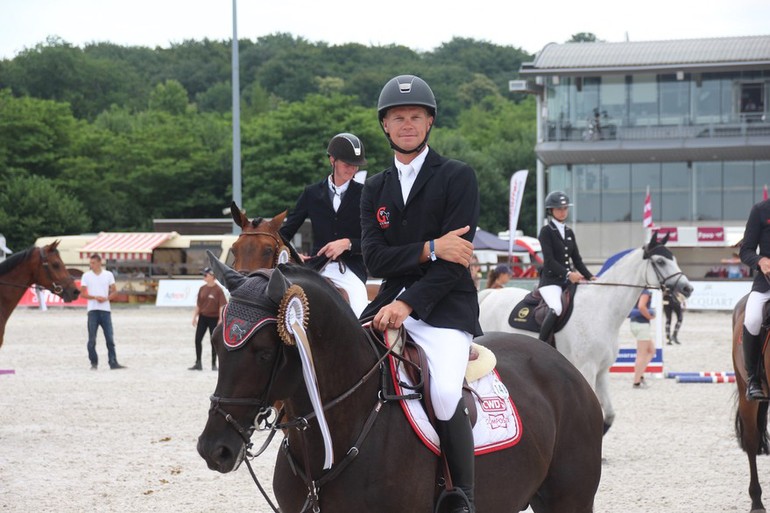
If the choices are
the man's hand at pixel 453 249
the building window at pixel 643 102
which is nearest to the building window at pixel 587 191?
the building window at pixel 643 102

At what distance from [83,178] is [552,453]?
225ft

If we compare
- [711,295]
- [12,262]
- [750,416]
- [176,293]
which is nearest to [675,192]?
[711,295]

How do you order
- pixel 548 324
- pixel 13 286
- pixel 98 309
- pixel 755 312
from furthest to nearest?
pixel 98 309 < pixel 13 286 < pixel 548 324 < pixel 755 312

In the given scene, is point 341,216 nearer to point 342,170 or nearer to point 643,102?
point 342,170

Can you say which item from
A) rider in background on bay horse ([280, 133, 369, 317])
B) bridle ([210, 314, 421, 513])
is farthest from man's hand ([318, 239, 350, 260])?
bridle ([210, 314, 421, 513])

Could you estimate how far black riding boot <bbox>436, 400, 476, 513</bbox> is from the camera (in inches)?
175

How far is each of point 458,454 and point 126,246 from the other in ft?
152

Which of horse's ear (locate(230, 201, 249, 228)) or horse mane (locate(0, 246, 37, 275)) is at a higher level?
horse's ear (locate(230, 201, 249, 228))

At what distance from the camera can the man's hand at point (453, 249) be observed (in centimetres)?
445

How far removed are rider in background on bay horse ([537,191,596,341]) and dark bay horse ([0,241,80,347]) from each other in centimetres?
751

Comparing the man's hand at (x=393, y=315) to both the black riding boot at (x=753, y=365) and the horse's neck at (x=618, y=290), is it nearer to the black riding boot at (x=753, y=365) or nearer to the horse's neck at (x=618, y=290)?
the black riding boot at (x=753, y=365)

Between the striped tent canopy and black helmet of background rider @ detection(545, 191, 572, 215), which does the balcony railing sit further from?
black helmet of background rider @ detection(545, 191, 572, 215)

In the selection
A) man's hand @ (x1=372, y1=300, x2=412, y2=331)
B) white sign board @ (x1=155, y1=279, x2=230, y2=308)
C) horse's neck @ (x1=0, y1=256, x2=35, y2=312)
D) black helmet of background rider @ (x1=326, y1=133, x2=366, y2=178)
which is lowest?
white sign board @ (x1=155, y1=279, x2=230, y2=308)

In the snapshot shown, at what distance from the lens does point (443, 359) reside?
15.0ft
